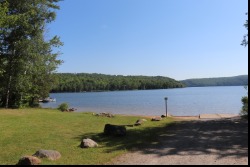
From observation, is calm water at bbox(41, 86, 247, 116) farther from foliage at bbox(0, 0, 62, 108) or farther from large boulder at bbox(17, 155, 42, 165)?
large boulder at bbox(17, 155, 42, 165)

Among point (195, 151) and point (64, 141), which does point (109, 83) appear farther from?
point (195, 151)

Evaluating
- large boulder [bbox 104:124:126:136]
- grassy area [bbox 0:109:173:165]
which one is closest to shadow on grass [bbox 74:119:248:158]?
grassy area [bbox 0:109:173:165]

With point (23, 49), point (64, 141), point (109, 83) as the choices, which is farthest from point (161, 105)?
point (109, 83)

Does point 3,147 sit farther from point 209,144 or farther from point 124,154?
point 209,144

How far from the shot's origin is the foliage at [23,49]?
26.9 meters

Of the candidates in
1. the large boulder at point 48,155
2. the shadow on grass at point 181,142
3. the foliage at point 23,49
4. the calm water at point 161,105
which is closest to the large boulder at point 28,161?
the large boulder at point 48,155

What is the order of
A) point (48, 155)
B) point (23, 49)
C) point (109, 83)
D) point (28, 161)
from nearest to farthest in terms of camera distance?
1. point (28, 161)
2. point (48, 155)
3. point (23, 49)
4. point (109, 83)

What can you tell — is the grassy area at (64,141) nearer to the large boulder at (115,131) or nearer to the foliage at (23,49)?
the large boulder at (115,131)

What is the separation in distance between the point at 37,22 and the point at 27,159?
2188cm

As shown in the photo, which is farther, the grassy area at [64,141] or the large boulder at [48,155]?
the grassy area at [64,141]

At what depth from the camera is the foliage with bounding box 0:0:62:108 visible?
26.9 metres

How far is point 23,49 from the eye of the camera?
2677 cm

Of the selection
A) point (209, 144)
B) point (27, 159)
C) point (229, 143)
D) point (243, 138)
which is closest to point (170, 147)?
point (209, 144)

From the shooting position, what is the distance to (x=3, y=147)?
37.1 ft
